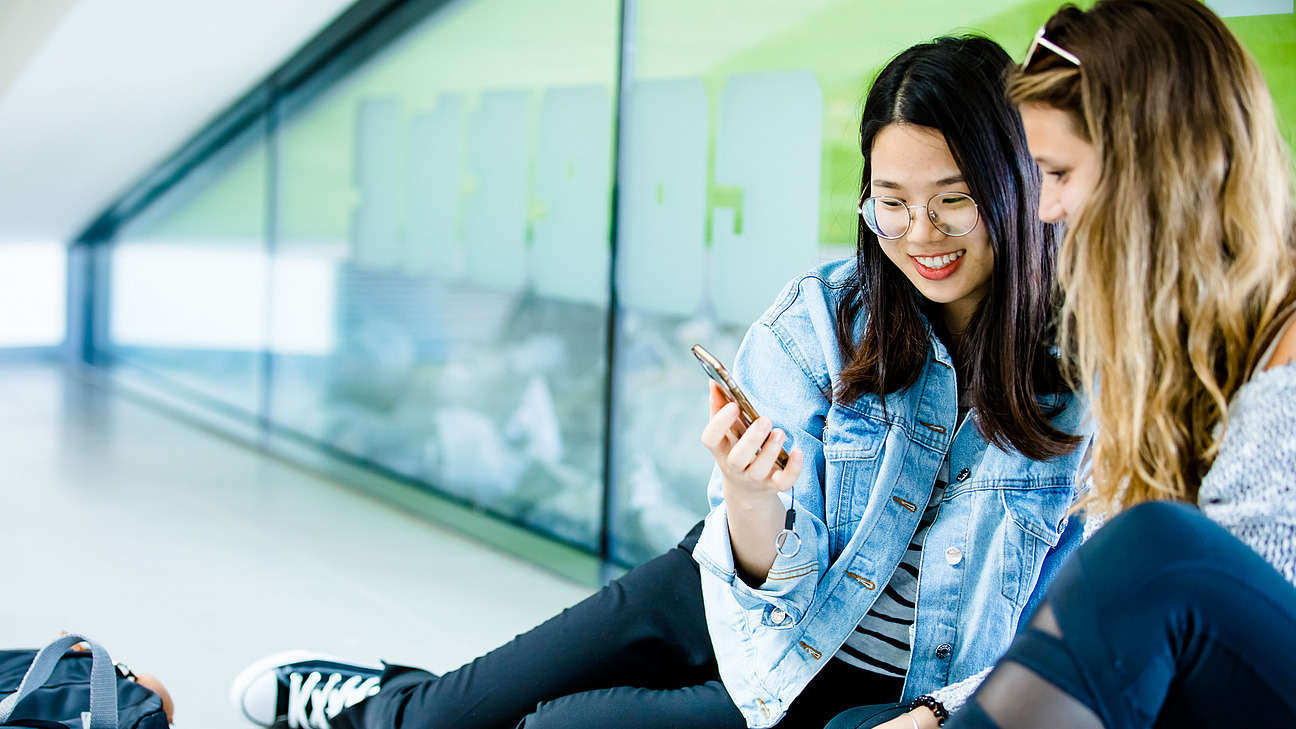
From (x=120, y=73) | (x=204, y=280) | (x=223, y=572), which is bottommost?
(x=223, y=572)

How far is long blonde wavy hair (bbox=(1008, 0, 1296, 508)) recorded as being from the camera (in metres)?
1.04

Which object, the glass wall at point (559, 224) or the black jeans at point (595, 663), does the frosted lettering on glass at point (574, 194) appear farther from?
the black jeans at point (595, 663)

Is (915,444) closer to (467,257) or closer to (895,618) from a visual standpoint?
(895,618)

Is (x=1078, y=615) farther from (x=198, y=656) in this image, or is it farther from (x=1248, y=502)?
(x=198, y=656)

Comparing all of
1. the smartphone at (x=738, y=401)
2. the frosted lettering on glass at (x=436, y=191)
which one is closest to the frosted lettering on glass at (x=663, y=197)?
the frosted lettering on glass at (x=436, y=191)

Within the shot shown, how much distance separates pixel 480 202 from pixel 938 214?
241cm

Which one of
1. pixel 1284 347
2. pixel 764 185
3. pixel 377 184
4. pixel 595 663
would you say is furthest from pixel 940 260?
pixel 377 184

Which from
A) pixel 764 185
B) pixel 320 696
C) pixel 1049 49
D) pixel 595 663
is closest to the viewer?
pixel 1049 49

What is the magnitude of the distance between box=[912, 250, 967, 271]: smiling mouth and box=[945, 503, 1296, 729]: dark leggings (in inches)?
20.7

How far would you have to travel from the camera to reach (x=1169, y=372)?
1.08 meters

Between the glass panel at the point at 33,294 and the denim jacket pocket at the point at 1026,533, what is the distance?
7099mm

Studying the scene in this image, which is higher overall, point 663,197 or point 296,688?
point 663,197

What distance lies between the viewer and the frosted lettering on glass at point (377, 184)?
4.08 metres

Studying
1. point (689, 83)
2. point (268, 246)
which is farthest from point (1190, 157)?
point (268, 246)
